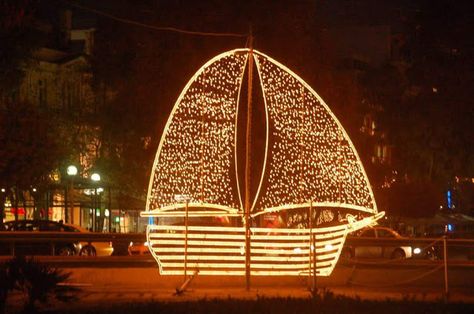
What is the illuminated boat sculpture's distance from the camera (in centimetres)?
1934

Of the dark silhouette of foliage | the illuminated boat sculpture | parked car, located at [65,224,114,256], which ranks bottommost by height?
parked car, located at [65,224,114,256]

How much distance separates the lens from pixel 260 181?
19656 millimetres

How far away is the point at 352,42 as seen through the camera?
72125mm

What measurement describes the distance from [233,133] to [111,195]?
30.3 meters

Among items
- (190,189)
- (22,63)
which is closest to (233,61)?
(190,189)

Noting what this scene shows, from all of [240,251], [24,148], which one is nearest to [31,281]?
[240,251]

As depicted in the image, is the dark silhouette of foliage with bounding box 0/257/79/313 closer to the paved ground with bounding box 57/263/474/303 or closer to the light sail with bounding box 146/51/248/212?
the paved ground with bounding box 57/263/474/303

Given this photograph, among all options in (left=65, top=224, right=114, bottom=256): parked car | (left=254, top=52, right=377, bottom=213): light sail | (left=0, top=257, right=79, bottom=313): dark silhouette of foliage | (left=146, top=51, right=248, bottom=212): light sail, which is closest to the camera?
(left=0, top=257, right=79, bottom=313): dark silhouette of foliage

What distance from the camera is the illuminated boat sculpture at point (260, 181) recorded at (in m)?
19.3

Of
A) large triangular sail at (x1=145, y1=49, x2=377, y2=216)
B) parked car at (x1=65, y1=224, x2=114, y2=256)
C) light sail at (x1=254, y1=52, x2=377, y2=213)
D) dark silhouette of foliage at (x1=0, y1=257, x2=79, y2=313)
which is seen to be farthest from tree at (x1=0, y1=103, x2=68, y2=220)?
dark silhouette of foliage at (x1=0, y1=257, x2=79, y2=313)

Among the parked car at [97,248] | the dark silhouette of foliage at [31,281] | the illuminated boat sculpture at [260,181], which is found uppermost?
the illuminated boat sculpture at [260,181]

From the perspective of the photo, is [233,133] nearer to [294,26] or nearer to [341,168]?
[341,168]

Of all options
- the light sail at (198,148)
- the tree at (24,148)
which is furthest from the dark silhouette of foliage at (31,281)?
the tree at (24,148)

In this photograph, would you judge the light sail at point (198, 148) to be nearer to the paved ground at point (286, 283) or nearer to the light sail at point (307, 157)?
the light sail at point (307, 157)
